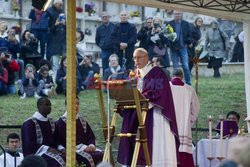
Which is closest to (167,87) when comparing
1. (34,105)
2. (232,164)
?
(232,164)

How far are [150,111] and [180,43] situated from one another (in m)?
10.2

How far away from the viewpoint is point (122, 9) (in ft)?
77.4

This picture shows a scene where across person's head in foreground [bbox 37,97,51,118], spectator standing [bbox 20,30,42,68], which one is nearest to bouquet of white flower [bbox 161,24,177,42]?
spectator standing [bbox 20,30,42,68]

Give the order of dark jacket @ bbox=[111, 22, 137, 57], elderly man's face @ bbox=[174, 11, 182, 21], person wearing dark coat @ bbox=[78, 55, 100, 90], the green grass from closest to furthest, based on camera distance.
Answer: the green grass
person wearing dark coat @ bbox=[78, 55, 100, 90]
dark jacket @ bbox=[111, 22, 137, 57]
elderly man's face @ bbox=[174, 11, 182, 21]

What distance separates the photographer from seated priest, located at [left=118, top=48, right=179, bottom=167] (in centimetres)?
1238

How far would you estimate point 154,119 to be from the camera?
1259 cm

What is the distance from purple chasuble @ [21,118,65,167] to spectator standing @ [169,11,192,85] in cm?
904

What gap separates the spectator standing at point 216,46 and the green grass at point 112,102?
410mm

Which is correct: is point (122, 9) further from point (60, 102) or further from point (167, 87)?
point (167, 87)

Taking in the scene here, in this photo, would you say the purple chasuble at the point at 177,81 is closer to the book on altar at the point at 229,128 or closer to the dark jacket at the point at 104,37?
the book on altar at the point at 229,128

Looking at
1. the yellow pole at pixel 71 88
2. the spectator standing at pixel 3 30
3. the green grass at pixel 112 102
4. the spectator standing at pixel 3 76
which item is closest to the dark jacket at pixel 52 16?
the spectator standing at pixel 3 30

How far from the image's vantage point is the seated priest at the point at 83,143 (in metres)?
13.7

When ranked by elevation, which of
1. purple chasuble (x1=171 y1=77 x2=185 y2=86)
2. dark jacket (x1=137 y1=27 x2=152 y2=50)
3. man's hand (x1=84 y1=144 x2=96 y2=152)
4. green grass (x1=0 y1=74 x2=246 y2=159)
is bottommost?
green grass (x1=0 y1=74 x2=246 y2=159)

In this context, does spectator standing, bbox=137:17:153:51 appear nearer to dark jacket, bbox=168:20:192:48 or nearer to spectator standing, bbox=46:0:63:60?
dark jacket, bbox=168:20:192:48
